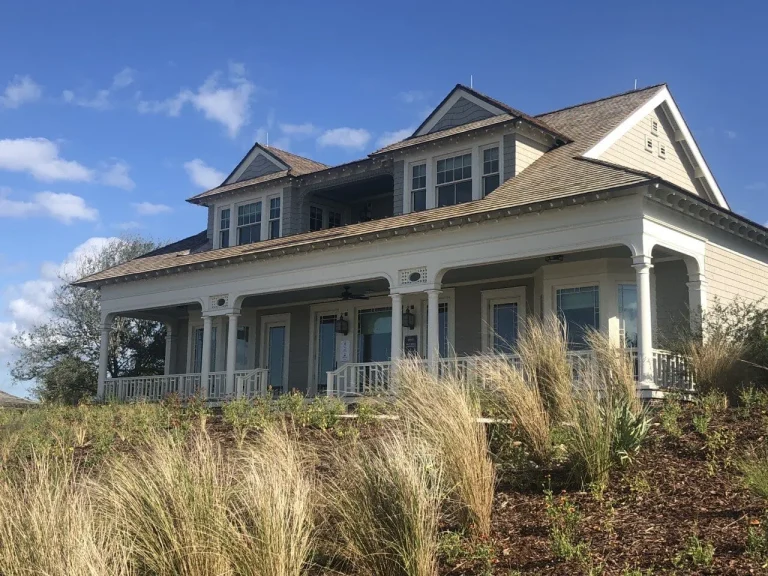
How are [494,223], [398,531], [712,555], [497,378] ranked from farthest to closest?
[494,223] < [497,378] < [398,531] < [712,555]

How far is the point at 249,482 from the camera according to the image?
5.90 meters

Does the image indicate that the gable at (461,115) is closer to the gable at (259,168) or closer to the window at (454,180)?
the window at (454,180)

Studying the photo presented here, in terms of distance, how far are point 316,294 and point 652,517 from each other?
601 inches

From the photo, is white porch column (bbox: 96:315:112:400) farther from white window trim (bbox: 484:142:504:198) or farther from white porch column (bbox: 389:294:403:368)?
white window trim (bbox: 484:142:504:198)

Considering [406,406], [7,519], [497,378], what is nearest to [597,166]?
[497,378]

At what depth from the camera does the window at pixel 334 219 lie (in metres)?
22.1

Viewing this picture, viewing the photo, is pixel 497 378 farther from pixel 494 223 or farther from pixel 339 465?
pixel 494 223

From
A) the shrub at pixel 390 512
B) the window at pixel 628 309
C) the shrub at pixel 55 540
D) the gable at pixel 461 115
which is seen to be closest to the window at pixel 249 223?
the gable at pixel 461 115

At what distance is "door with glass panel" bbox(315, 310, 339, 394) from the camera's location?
70.3ft

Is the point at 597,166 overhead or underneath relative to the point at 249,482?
overhead

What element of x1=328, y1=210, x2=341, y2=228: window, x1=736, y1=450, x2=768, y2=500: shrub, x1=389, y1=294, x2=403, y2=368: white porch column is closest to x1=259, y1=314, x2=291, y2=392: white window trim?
x1=328, y1=210, x2=341, y2=228: window

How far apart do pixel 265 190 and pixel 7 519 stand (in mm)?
16742

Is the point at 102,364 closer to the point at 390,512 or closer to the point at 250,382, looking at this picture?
the point at 250,382

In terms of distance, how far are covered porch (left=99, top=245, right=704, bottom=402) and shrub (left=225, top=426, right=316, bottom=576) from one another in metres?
5.19
